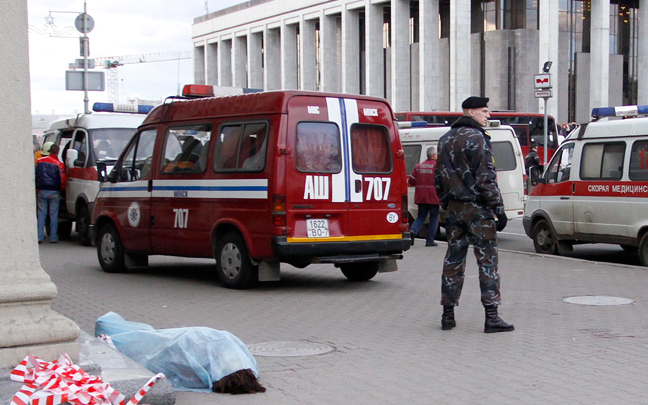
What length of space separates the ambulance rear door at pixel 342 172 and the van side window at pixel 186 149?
1.60m

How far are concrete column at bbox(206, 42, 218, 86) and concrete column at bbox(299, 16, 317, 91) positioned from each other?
19398mm

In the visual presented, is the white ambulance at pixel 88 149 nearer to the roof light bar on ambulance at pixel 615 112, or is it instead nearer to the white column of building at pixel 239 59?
the roof light bar on ambulance at pixel 615 112

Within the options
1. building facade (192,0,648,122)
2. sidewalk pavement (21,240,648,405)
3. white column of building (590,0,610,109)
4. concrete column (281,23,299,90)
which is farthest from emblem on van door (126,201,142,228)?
concrete column (281,23,299,90)

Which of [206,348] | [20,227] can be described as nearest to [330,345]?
[206,348]

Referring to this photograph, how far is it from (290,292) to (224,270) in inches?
35.4

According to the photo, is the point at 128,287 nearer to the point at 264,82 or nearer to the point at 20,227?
the point at 20,227

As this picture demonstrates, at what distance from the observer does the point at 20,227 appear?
5.47 m

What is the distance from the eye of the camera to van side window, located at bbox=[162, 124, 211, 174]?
11.6m

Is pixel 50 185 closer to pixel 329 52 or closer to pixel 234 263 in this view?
pixel 234 263

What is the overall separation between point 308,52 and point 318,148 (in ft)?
218

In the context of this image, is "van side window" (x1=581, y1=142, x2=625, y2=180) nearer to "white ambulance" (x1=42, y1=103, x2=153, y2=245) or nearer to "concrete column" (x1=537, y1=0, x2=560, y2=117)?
"white ambulance" (x1=42, y1=103, x2=153, y2=245)

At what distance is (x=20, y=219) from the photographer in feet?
17.9

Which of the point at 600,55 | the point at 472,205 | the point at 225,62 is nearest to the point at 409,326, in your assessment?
the point at 472,205

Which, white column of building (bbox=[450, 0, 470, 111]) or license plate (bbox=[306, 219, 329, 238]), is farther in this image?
white column of building (bbox=[450, 0, 470, 111])
